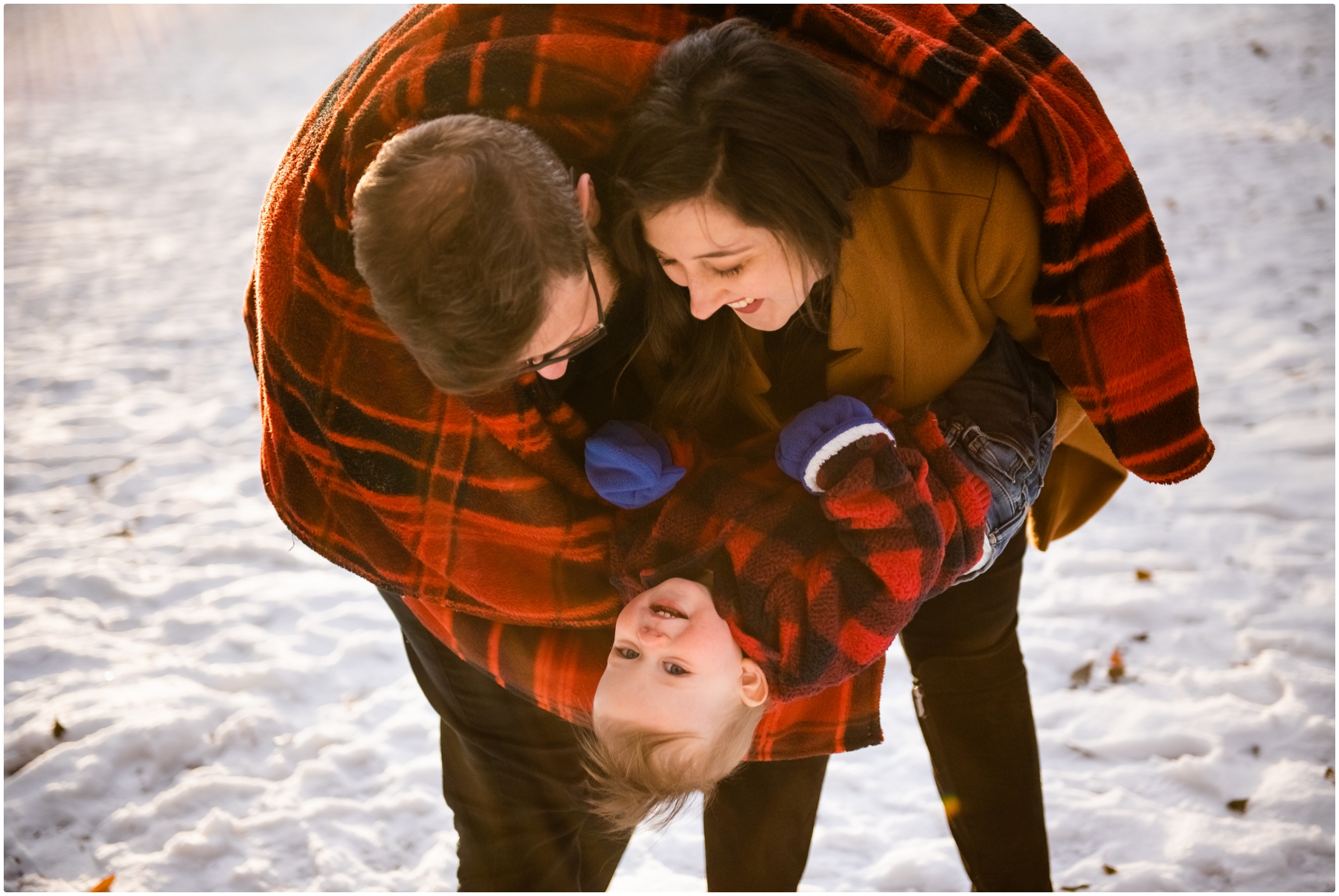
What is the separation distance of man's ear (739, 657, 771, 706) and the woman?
41cm

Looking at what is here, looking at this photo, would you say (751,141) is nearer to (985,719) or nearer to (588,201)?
(588,201)

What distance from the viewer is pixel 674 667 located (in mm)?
1530

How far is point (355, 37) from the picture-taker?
33.4ft

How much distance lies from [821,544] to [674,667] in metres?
0.31

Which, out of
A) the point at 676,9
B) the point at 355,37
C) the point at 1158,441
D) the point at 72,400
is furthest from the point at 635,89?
the point at 355,37

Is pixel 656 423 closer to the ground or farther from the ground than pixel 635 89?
closer to the ground

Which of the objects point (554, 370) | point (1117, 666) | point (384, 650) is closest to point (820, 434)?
point (554, 370)

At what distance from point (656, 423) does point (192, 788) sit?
5.97ft

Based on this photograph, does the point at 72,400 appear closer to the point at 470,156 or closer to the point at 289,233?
Answer: the point at 289,233

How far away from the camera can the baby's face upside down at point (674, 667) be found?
1.51m

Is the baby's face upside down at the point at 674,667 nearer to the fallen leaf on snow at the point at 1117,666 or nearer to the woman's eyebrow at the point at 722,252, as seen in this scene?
the woman's eyebrow at the point at 722,252

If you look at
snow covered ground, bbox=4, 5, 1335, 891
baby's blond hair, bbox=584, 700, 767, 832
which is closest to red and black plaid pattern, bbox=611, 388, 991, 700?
baby's blond hair, bbox=584, 700, 767, 832

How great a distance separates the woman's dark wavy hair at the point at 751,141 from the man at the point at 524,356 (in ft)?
0.21

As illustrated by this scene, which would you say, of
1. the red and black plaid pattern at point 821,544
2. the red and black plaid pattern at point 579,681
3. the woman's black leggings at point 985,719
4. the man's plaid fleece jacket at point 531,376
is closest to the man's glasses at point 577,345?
the man's plaid fleece jacket at point 531,376
